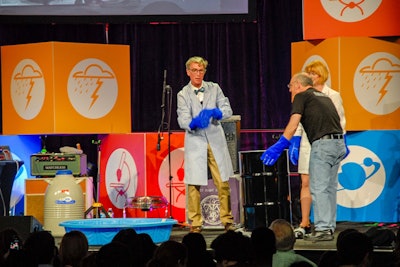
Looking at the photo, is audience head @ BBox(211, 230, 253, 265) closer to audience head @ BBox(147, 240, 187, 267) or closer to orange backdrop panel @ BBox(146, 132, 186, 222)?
audience head @ BBox(147, 240, 187, 267)

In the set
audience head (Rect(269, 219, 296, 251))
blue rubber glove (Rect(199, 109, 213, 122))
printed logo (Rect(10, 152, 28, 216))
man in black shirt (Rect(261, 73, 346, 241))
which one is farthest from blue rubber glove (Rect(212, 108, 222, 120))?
audience head (Rect(269, 219, 296, 251))

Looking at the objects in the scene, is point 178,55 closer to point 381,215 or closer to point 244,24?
point 244,24

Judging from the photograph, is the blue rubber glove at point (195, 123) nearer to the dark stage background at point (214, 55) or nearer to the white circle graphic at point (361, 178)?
the white circle graphic at point (361, 178)

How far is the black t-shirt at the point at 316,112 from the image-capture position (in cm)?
847

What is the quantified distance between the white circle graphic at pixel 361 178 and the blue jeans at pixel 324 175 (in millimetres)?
1755

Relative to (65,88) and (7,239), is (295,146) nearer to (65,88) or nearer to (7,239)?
(65,88)

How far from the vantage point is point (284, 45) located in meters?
12.8

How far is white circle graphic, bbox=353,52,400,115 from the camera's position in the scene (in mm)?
10375

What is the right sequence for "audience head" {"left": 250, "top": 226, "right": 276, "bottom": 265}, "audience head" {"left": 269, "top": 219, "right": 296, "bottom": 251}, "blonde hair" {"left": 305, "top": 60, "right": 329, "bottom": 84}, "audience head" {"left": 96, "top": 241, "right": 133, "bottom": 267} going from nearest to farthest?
"audience head" {"left": 96, "top": 241, "right": 133, "bottom": 267}
"audience head" {"left": 250, "top": 226, "right": 276, "bottom": 265}
"audience head" {"left": 269, "top": 219, "right": 296, "bottom": 251}
"blonde hair" {"left": 305, "top": 60, "right": 329, "bottom": 84}

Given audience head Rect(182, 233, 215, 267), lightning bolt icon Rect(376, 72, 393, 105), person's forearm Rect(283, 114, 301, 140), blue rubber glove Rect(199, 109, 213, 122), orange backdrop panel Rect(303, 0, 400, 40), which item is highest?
orange backdrop panel Rect(303, 0, 400, 40)

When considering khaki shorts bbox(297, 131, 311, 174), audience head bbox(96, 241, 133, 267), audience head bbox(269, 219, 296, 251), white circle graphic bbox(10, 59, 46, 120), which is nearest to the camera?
audience head bbox(96, 241, 133, 267)

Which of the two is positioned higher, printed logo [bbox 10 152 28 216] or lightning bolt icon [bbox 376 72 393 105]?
lightning bolt icon [bbox 376 72 393 105]

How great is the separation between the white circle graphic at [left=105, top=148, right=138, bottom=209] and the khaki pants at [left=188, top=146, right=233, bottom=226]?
1473 mm

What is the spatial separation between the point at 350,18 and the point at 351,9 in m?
0.09
